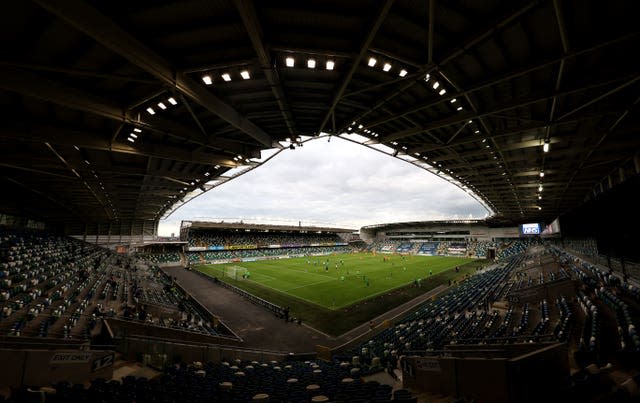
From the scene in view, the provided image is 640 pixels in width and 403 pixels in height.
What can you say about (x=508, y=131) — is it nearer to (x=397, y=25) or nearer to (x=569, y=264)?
(x=397, y=25)

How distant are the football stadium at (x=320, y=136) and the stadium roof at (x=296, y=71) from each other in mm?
61

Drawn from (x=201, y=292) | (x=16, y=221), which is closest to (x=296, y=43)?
(x=201, y=292)

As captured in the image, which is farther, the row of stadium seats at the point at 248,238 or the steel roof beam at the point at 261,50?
the row of stadium seats at the point at 248,238

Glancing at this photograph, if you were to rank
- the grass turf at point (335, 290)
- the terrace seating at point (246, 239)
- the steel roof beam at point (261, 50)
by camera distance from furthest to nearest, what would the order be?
the terrace seating at point (246, 239) → the grass turf at point (335, 290) → the steel roof beam at point (261, 50)

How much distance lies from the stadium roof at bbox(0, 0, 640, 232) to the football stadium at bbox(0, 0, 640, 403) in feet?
0.20

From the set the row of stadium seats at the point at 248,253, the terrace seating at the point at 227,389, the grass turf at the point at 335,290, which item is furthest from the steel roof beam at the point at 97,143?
the row of stadium seats at the point at 248,253

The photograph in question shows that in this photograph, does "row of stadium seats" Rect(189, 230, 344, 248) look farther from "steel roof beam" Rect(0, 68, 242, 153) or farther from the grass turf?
"steel roof beam" Rect(0, 68, 242, 153)

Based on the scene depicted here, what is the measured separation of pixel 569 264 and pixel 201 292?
41.9 m

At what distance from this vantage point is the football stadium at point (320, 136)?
6824 millimetres

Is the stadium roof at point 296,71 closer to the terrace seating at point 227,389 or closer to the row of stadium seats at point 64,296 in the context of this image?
the terrace seating at point 227,389

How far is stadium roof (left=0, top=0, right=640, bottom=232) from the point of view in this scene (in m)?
6.81

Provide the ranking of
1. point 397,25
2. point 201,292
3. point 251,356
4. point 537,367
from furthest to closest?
point 201,292 → point 251,356 → point 397,25 → point 537,367

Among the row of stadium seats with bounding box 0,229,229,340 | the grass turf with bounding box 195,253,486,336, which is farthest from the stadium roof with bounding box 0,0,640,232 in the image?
the grass turf with bounding box 195,253,486,336

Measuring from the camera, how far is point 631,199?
65.4 ft
